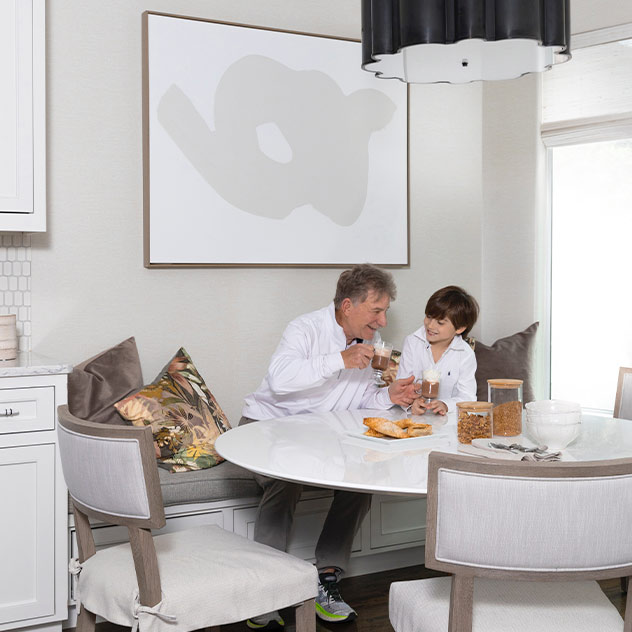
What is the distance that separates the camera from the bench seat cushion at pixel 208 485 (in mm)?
2955

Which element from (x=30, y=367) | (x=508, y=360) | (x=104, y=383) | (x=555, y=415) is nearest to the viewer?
(x=555, y=415)

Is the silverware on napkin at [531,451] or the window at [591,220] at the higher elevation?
the window at [591,220]

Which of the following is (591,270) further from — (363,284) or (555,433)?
(555,433)

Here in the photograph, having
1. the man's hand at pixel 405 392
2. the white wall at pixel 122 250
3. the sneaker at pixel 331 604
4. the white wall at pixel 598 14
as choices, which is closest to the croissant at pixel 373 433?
the man's hand at pixel 405 392

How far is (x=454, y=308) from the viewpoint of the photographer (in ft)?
10.7

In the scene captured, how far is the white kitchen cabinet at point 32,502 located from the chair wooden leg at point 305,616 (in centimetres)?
110

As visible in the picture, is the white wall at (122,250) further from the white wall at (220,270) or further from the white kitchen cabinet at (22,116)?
the white kitchen cabinet at (22,116)

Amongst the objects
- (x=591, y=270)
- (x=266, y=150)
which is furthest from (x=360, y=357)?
(x=591, y=270)

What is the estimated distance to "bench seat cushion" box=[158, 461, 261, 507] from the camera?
116 inches

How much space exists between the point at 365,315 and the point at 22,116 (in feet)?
4.75

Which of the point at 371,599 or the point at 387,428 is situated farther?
the point at 371,599

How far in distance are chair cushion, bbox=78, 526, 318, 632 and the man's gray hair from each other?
115 cm

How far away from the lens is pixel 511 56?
2438 mm

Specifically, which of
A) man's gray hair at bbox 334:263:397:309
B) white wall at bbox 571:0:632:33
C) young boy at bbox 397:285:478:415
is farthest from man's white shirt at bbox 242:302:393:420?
white wall at bbox 571:0:632:33
